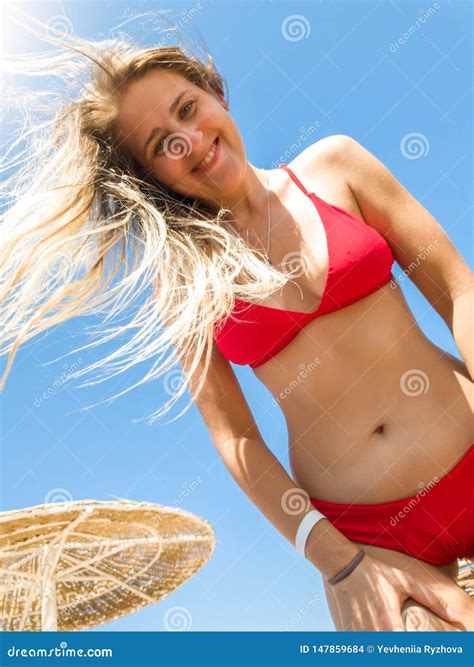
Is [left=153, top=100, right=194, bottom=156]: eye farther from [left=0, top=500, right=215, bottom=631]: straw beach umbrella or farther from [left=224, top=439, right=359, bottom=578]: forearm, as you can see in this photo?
[left=0, top=500, right=215, bottom=631]: straw beach umbrella

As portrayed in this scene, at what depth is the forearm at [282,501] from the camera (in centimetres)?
196

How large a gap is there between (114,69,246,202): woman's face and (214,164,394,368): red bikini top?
368 millimetres

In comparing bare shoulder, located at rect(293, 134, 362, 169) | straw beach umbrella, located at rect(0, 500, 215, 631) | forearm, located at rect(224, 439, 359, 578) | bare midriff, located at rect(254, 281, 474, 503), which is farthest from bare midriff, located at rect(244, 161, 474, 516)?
straw beach umbrella, located at rect(0, 500, 215, 631)

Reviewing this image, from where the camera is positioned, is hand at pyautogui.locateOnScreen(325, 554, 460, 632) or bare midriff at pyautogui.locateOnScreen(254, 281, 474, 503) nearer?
hand at pyautogui.locateOnScreen(325, 554, 460, 632)

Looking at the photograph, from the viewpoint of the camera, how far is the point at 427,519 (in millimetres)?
2020
